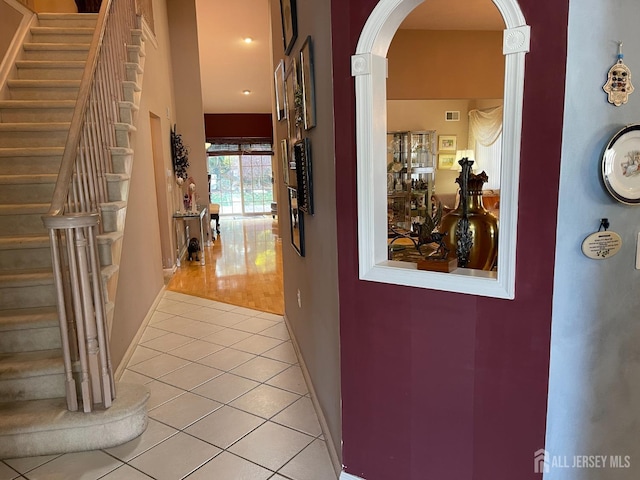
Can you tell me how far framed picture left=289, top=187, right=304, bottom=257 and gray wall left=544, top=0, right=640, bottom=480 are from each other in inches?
63.4

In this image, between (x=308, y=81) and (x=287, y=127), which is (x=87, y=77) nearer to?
(x=287, y=127)

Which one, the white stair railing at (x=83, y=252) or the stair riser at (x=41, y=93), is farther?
the stair riser at (x=41, y=93)

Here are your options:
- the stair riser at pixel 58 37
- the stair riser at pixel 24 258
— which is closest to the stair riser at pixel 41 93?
the stair riser at pixel 58 37

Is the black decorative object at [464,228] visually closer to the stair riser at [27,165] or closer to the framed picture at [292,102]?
the framed picture at [292,102]

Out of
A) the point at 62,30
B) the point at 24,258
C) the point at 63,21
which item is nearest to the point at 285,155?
the point at 24,258

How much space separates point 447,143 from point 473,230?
23.1 ft

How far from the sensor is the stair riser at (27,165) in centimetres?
332

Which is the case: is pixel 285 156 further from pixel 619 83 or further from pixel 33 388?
pixel 619 83

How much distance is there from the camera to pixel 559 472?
139 cm

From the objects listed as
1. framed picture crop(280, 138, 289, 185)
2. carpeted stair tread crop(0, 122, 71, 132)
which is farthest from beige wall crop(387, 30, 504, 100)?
carpeted stair tread crop(0, 122, 71, 132)

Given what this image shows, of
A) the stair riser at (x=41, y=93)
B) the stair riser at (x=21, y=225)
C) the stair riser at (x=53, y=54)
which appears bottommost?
the stair riser at (x=21, y=225)

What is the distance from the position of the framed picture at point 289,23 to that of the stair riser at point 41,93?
7.64 feet

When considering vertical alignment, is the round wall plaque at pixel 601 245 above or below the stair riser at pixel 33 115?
below

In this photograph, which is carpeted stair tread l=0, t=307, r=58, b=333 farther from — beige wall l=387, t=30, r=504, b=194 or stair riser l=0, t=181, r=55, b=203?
beige wall l=387, t=30, r=504, b=194
